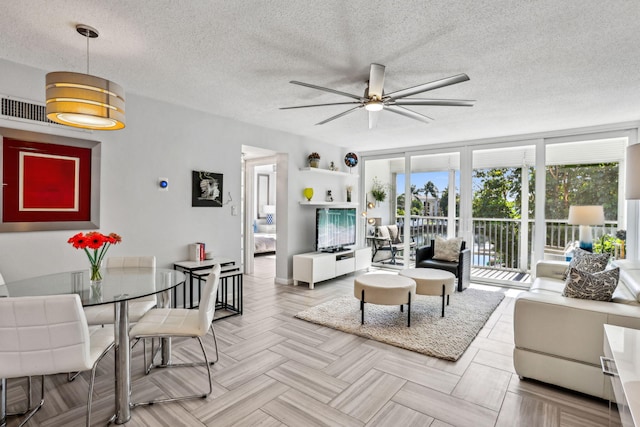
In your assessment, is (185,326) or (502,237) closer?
(185,326)

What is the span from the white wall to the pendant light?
1425 mm

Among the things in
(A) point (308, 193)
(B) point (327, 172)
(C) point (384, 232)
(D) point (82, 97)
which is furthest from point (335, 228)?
(D) point (82, 97)

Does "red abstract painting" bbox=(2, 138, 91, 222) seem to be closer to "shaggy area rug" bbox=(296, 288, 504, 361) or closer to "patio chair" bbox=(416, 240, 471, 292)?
"shaggy area rug" bbox=(296, 288, 504, 361)

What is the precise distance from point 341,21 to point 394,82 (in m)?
1.16

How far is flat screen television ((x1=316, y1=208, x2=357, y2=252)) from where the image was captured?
566 cm

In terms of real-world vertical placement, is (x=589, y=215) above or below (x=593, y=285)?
above

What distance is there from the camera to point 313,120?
15.2ft

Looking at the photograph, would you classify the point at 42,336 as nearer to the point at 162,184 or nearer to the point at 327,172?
the point at 162,184

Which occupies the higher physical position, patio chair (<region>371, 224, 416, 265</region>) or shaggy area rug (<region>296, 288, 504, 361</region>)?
patio chair (<region>371, 224, 416, 265</region>)

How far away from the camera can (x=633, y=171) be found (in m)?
2.13

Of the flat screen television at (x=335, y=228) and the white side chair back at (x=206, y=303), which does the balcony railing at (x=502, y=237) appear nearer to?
the flat screen television at (x=335, y=228)

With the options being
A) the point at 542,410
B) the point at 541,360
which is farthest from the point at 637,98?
the point at 542,410

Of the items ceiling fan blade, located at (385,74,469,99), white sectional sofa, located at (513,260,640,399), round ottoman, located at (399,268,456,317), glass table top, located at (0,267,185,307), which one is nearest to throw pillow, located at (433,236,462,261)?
round ottoman, located at (399,268,456,317)

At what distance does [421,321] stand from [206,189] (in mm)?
2999
